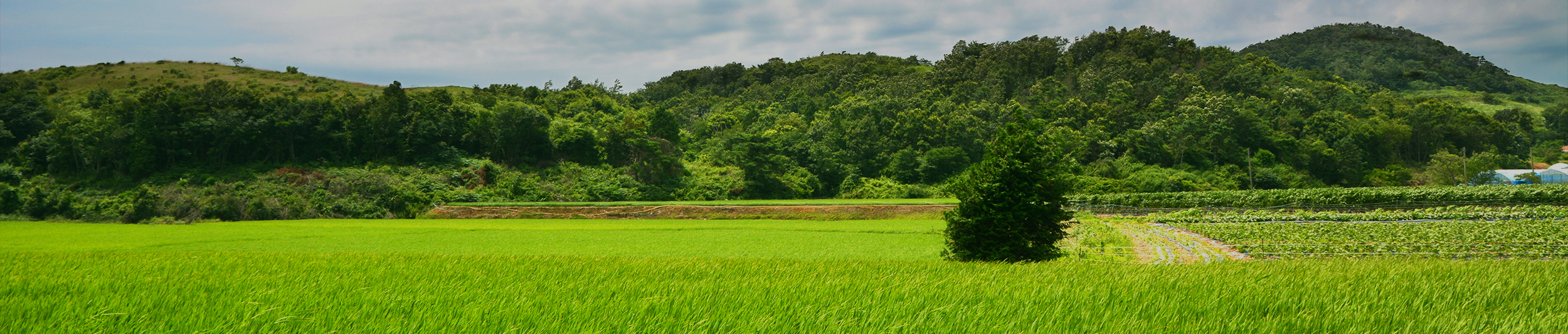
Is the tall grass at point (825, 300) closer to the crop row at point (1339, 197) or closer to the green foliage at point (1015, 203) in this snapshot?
the green foliage at point (1015, 203)

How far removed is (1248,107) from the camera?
56.4 m

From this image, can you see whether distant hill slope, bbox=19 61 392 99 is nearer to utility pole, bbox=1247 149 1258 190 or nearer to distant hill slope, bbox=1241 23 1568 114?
utility pole, bbox=1247 149 1258 190

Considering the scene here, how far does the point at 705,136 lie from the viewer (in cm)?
6222

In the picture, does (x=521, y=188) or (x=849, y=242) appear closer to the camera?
(x=849, y=242)

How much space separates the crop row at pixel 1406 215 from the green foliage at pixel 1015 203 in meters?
17.1

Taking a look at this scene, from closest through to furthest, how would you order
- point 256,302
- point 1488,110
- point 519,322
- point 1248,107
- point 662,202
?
point 519,322 < point 256,302 < point 662,202 < point 1248,107 < point 1488,110

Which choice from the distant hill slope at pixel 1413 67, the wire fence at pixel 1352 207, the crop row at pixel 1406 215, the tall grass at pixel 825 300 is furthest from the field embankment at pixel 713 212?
the distant hill slope at pixel 1413 67

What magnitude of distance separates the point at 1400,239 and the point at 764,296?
17098 millimetres

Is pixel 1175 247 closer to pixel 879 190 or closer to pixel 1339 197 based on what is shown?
pixel 1339 197

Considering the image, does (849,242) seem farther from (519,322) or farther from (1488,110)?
(1488,110)

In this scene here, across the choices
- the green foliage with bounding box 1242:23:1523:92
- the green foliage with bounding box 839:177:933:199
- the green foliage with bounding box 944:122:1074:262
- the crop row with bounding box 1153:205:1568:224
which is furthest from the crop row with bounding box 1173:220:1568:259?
the green foliage with bounding box 1242:23:1523:92

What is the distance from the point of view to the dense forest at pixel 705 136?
134 feet

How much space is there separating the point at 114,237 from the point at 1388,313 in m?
28.9

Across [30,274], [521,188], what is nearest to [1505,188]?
[30,274]
